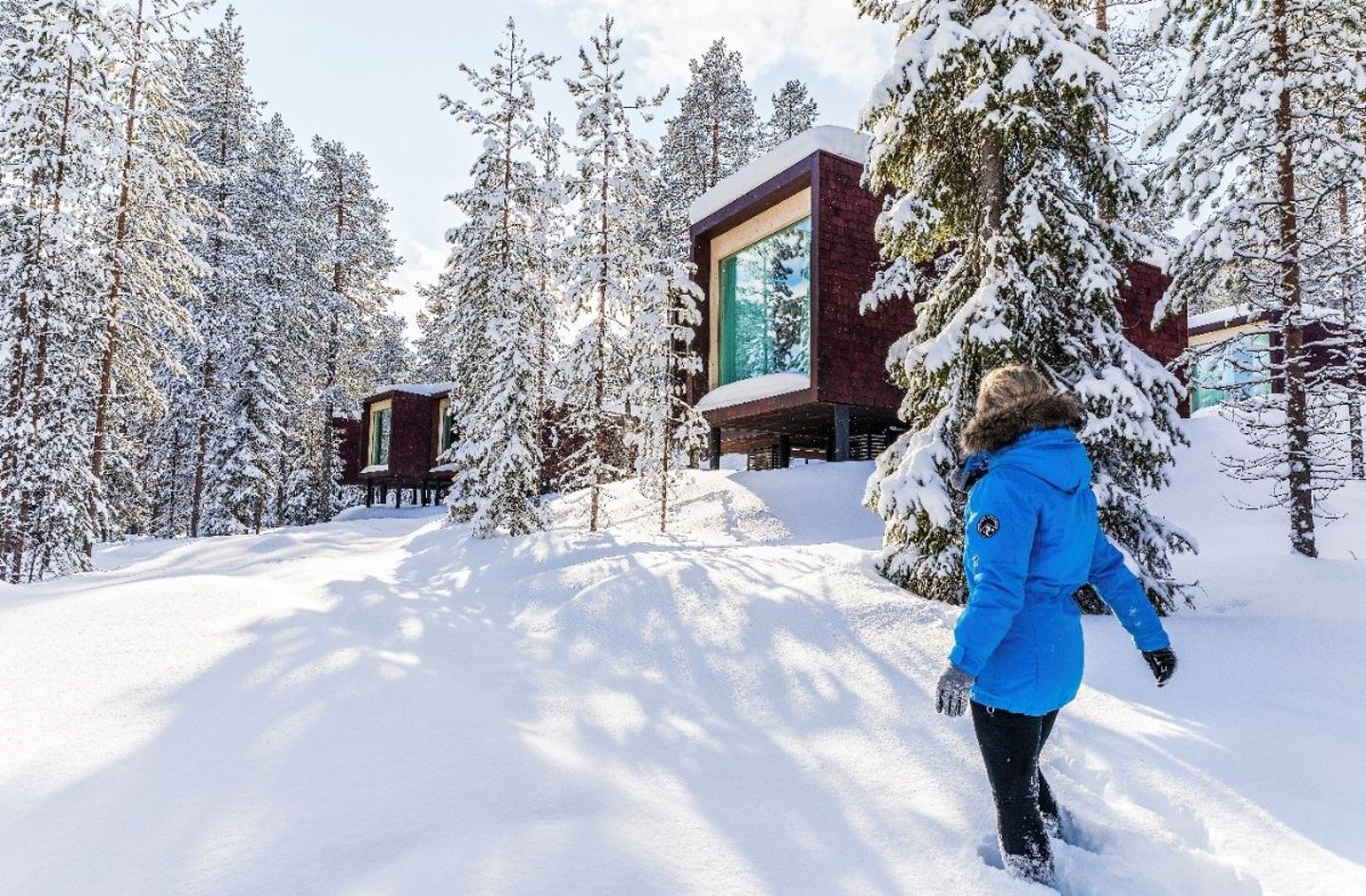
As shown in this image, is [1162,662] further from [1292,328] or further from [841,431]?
[841,431]

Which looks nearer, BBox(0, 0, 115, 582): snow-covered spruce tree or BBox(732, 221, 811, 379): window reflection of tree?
BBox(0, 0, 115, 582): snow-covered spruce tree

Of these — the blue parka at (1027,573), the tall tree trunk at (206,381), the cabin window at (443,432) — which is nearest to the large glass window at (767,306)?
the blue parka at (1027,573)

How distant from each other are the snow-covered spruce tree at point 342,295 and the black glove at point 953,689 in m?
29.8

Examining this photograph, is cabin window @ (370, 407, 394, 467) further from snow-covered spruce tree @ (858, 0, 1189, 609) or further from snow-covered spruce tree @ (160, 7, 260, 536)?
snow-covered spruce tree @ (858, 0, 1189, 609)

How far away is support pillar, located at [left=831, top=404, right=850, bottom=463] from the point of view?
12.0 m

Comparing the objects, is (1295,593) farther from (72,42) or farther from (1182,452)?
(72,42)

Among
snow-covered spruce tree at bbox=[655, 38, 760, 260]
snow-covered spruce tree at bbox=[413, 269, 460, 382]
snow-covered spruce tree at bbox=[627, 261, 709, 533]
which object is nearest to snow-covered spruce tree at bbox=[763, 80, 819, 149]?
snow-covered spruce tree at bbox=[655, 38, 760, 260]

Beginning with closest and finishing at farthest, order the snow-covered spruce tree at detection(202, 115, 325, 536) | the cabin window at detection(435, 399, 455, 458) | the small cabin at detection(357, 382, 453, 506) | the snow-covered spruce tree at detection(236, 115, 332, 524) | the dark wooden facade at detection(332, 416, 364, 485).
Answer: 1. the snow-covered spruce tree at detection(202, 115, 325, 536)
2. the snow-covered spruce tree at detection(236, 115, 332, 524)
3. the cabin window at detection(435, 399, 455, 458)
4. the small cabin at detection(357, 382, 453, 506)
5. the dark wooden facade at detection(332, 416, 364, 485)

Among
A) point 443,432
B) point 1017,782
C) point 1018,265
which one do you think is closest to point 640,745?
point 1017,782

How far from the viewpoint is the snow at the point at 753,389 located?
11.9 metres

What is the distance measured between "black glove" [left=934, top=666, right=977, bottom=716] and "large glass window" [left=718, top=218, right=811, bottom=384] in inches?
380

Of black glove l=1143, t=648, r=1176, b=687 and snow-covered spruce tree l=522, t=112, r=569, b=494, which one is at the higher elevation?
snow-covered spruce tree l=522, t=112, r=569, b=494

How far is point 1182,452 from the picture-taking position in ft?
41.7

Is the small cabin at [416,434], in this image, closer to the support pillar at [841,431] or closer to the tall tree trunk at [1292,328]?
the support pillar at [841,431]
